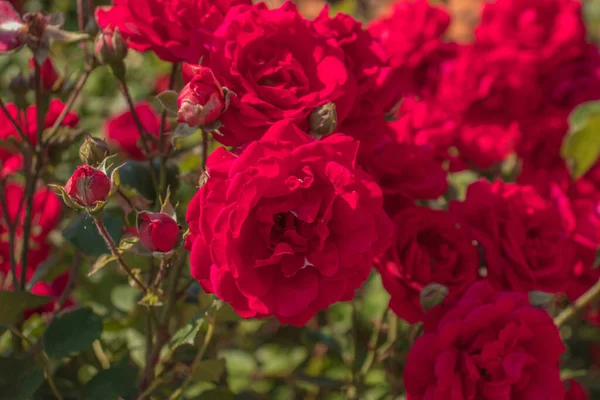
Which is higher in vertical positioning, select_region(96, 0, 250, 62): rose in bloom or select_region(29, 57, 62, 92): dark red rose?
select_region(96, 0, 250, 62): rose in bloom

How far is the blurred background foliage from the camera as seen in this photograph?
0.86 m

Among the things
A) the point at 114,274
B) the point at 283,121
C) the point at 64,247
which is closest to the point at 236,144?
the point at 283,121

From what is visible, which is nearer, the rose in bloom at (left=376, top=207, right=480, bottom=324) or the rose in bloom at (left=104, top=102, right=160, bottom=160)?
the rose in bloom at (left=376, top=207, right=480, bottom=324)

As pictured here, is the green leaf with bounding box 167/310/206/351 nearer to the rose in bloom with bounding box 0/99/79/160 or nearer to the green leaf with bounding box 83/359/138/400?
the green leaf with bounding box 83/359/138/400

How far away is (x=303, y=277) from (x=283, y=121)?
0.15 metres

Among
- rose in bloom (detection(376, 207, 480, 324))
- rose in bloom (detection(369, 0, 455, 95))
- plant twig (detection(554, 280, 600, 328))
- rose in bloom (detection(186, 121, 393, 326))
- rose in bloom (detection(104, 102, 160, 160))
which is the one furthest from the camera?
rose in bloom (detection(369, 0, 455, 95))

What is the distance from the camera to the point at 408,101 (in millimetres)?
1190

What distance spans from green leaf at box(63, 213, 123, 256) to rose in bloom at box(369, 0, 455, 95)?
674 millimetres

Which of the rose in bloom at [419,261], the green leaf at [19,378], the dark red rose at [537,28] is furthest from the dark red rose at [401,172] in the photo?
the dark red rose at [537,28]

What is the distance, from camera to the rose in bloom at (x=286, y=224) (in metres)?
0.59

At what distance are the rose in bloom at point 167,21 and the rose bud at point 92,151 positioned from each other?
13 cm

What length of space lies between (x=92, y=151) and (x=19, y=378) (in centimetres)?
33

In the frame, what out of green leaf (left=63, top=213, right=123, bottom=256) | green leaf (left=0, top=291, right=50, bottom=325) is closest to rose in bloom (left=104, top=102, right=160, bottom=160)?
green leaf (left=63, top=213, right=123, bottom=256)

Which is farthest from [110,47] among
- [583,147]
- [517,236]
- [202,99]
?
[583,147]
